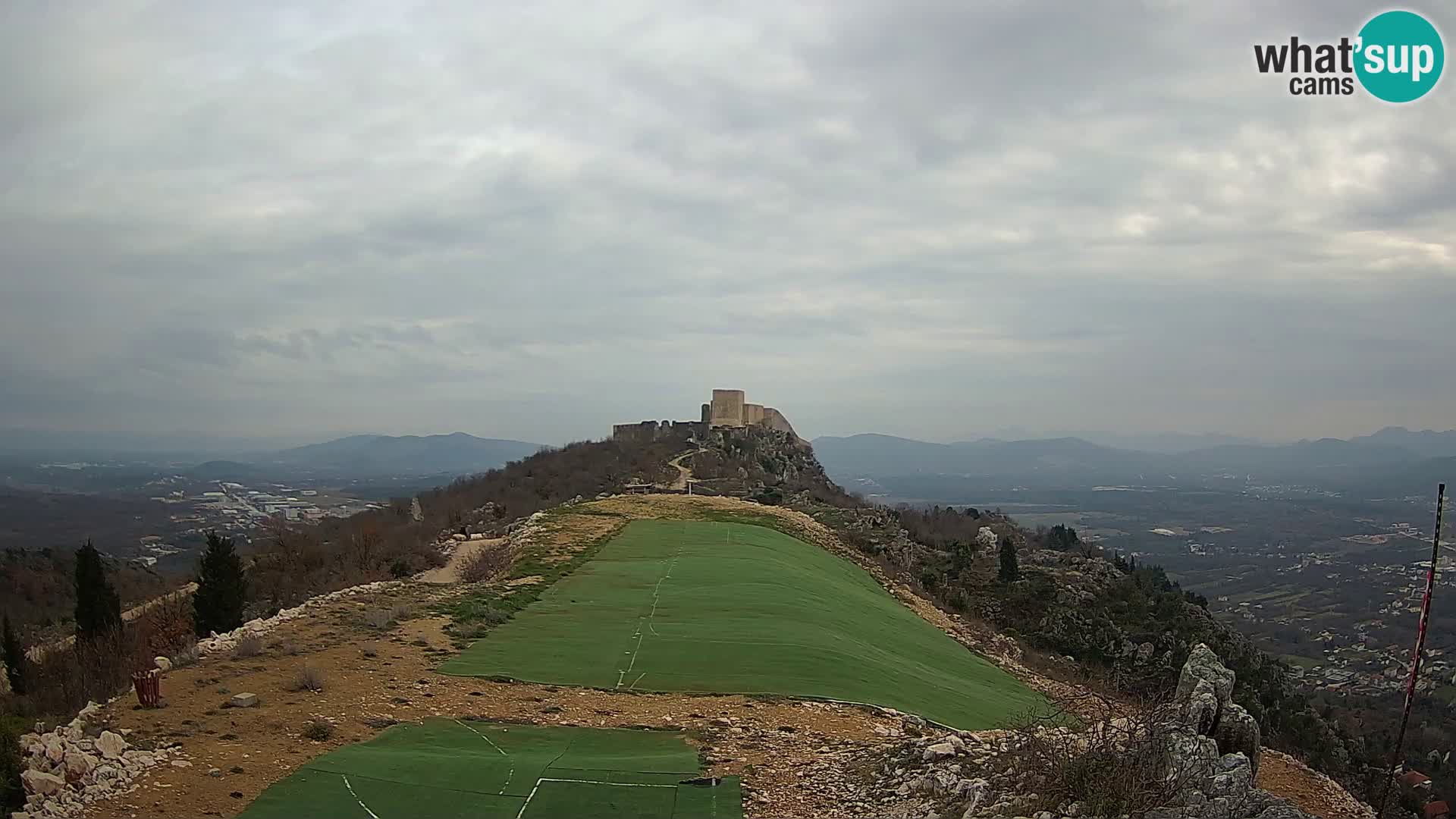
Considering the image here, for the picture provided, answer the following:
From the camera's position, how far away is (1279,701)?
106 ft

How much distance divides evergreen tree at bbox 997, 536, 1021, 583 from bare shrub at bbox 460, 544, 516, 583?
26.5 metres

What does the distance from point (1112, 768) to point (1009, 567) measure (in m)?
40.1

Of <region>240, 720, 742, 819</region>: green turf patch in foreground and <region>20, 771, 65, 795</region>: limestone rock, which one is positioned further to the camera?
<region>240, 720, 742, 819</region>: green turf patch in foreground

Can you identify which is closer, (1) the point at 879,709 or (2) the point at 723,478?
(1) the point at 879,709

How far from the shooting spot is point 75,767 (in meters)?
8.70

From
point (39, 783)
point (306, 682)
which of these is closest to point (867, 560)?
point (306, 682)

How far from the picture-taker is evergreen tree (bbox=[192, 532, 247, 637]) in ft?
73.5

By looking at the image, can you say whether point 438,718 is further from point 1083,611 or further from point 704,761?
point 1083,611

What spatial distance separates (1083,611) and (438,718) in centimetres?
3651

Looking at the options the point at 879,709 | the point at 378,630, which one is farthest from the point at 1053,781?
the point at 378,630

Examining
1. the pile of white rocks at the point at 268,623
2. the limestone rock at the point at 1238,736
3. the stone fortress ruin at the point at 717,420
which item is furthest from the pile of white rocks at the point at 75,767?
the stone fortress ruin at the point at 717,420

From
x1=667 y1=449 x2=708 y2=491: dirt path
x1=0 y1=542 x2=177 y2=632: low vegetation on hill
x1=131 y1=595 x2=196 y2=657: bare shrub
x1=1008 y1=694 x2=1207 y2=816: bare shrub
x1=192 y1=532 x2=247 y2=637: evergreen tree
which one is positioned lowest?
x1=0 y1=542 x2=177 y2=632: low vegetation on hill

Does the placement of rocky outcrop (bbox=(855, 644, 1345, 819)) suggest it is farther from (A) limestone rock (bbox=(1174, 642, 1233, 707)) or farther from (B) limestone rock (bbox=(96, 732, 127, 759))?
(B) limestone rock (bbox=(96, 732, 127, 759))

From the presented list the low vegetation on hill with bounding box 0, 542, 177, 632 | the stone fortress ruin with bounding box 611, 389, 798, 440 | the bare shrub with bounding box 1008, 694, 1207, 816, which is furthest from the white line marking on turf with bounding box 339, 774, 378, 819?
the stone fortress ruin with bounding box 611, 389, 798, 440
